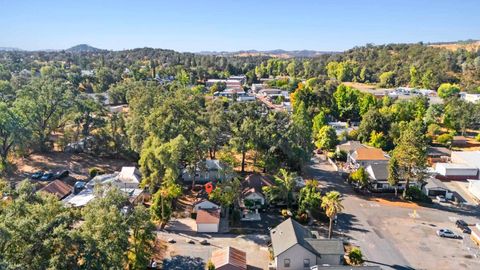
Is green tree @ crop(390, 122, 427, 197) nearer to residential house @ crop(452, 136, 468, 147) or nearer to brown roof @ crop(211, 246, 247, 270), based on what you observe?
brown roof @ crop(211, 246, 247, 270)

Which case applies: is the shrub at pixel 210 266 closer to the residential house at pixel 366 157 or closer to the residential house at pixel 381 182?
the residential house at pixel 381 182

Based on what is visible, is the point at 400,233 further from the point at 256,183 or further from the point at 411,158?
the point at 256,183

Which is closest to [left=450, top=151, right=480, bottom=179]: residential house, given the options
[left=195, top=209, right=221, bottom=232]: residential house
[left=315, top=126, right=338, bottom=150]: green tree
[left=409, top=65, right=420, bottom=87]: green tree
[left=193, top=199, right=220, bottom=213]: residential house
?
[left=315, top=126, right=338, bottom=150]: green tree

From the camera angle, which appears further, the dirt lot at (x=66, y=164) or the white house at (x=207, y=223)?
the dirt lot at (x=66, y=164)

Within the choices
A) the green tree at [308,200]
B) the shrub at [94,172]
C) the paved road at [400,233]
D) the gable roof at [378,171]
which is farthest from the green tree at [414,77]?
the shrub at [94,172]

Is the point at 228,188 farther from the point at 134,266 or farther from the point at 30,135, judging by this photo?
the point at 30,135

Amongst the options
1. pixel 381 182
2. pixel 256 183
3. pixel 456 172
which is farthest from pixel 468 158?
pixel 256 183
